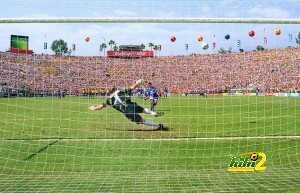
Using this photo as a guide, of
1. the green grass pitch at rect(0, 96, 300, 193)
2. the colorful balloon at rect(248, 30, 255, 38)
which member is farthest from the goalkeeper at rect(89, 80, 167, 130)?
the colorful balloon at rect(248, 30, 255, 38)

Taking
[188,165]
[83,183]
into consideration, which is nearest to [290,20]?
[188,165]

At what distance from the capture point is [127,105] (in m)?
16.3

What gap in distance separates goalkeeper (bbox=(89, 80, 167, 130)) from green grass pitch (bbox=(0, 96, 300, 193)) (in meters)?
0.32

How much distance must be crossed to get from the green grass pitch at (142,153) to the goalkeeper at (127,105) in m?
0.32

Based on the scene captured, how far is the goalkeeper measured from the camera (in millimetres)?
15352

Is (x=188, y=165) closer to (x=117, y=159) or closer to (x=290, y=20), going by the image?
(x=117, y=159)

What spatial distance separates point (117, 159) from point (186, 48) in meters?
2.93

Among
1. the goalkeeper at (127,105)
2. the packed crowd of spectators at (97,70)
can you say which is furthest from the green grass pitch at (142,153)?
the packed crowd of spectators at (97,70)

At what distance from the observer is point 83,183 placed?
28.9 feet

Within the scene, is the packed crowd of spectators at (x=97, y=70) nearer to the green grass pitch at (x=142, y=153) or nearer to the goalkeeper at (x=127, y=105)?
the goalkeeper at (x=127, y=105)

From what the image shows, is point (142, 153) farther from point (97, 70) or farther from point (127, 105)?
point (127, 105)

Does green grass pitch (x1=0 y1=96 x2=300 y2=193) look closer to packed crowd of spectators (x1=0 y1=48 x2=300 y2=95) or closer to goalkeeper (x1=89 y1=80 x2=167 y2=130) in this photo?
goalkeeper (x1=89 y1=80 x2=167 y2=130)

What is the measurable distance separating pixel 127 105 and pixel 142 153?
4.62 metres

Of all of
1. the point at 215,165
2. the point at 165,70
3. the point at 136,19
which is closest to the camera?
the point at 136,19
